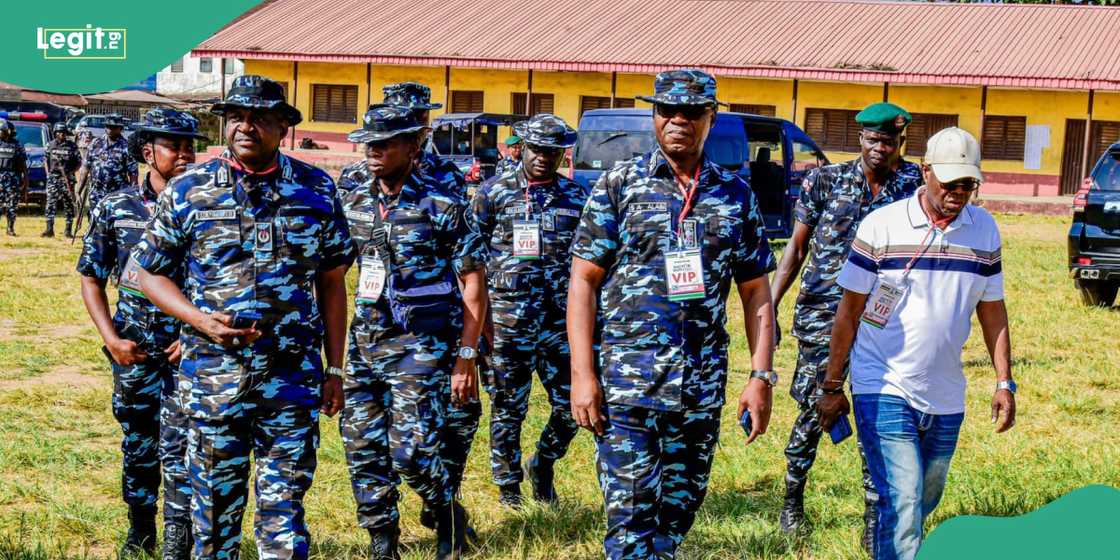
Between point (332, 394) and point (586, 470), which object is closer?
point (332, 394)

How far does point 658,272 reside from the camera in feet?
13.9

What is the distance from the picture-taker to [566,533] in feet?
19.2

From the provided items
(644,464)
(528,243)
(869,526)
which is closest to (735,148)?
(528,243)

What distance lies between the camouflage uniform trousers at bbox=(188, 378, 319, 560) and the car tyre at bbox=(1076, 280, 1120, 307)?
11653 millimetres

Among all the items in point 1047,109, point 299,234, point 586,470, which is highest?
point 1047,109

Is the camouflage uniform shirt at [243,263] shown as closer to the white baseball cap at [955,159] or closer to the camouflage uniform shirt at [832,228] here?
the white baseball cap at [955,159]

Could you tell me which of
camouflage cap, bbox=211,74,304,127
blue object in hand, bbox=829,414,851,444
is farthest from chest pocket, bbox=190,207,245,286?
blue object in hand, bbox=829,414,851,444

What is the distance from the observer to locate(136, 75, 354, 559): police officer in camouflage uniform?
14.0ft

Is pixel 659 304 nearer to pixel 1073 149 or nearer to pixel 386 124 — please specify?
pixel 386 124

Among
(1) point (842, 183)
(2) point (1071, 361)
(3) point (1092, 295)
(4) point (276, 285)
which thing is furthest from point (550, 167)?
(3) point (1092, 295)

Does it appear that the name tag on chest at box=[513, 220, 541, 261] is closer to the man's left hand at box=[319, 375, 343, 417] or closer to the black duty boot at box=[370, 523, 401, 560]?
the black duty boot at box=[370, 523, 401, 560]

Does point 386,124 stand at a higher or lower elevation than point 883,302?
higher

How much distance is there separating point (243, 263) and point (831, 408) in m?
2.19

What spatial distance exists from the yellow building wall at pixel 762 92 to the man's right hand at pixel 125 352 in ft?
97.2
